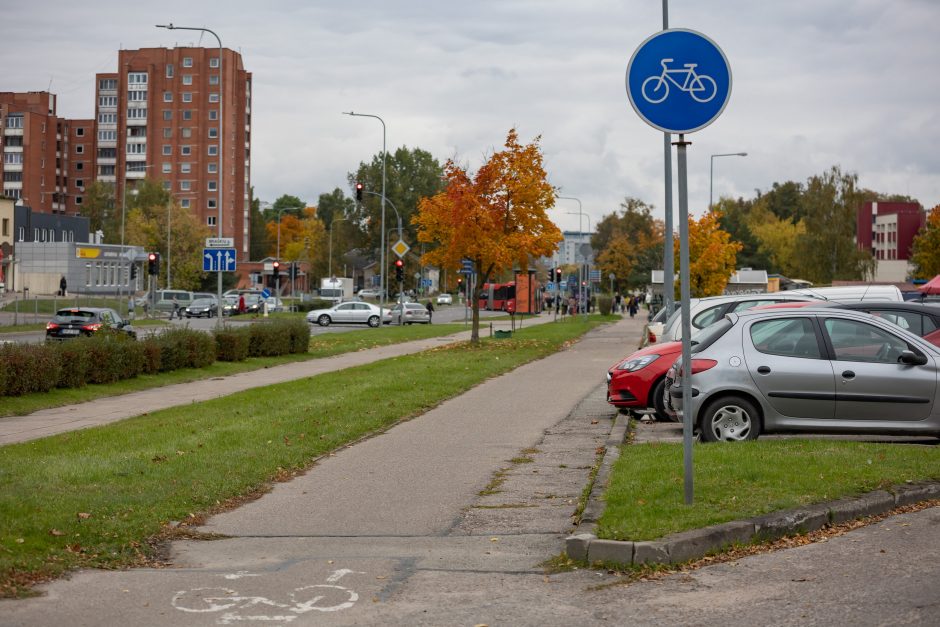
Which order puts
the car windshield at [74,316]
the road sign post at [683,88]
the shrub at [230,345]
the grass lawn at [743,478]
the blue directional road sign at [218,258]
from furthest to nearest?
the car windshield at [74,316] < the blue directional road sign at [218,258] < the shrub at [230,345] < the road sign post at [683,88] < the grass lawn at [743,478]

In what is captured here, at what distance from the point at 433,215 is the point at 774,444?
27.1 m

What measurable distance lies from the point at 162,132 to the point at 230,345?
9635cm

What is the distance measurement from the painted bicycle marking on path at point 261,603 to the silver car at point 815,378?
601 cm

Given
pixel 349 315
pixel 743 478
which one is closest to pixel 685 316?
pixel 743 478

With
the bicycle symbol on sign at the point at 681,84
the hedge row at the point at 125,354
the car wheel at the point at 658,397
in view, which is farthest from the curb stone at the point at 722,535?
the hedge row at the point at 125,354

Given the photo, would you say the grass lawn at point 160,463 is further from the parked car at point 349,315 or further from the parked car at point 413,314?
the parked car at point 413,314

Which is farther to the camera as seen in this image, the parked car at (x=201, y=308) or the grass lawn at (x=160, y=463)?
the parked car at (x=201, y=308)

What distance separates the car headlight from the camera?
15562mm

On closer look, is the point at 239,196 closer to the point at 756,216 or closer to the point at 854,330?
the point at 756,216

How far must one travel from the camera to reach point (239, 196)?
12462 centimetres

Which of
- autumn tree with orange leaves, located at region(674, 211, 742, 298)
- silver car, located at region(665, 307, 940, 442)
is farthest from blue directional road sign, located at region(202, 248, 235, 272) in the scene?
autumn tree with orange leaves, located at region(674, 211, 742, 298)

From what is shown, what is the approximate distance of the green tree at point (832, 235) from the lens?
89875 millimetres

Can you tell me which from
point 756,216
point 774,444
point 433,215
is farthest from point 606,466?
point 756,216

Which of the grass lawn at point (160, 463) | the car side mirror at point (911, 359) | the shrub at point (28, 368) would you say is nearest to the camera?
the grass lawn at point (160, 463)
